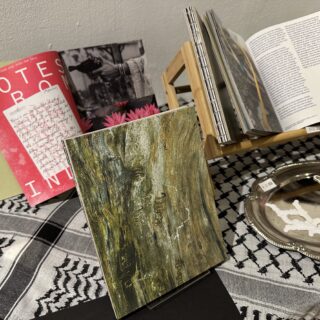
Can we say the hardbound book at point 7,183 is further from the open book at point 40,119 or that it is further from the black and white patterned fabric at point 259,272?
the black and white patterned fabric at point 259,272

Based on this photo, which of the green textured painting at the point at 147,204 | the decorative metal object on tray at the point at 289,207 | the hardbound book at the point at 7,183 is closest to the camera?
the green textured painting at the point at 147,204

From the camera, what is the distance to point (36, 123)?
76 centimetres

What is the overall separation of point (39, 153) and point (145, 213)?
302mm

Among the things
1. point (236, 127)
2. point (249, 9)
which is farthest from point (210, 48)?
point (249, 9)

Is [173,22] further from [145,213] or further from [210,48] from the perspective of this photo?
[145,213]

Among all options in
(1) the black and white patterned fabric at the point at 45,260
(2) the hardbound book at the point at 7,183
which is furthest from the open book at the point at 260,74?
(2) the hardbound book at the point at 7,183

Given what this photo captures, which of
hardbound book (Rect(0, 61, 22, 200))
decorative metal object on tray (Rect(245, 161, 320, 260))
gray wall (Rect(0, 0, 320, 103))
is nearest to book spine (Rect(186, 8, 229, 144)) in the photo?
decorative metal object on tray (Rect(245, 161, 320, 260))

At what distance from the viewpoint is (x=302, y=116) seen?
84cm

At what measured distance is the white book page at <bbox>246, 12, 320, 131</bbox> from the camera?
0.86m

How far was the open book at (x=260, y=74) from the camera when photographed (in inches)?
28.8

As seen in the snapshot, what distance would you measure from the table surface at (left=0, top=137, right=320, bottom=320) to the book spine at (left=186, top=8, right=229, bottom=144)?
0.65 ft

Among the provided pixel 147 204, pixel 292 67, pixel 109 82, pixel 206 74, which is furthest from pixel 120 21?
pixel 147 204

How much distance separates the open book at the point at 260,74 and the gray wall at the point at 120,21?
20 cm

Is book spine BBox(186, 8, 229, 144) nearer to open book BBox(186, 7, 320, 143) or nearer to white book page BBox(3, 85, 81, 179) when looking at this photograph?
open book BBox(186, 7, 320, 143)
